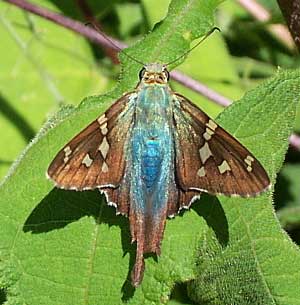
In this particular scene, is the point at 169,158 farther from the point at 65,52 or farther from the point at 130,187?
the point at 65,52

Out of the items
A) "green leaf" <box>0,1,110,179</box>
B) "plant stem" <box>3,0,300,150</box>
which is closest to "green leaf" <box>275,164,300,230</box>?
"plant stem" <box>3,0,300,150</box>

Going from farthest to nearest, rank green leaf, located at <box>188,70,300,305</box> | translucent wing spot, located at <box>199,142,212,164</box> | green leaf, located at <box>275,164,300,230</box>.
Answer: green leaf, located at <box>275,164,300,230</box> → translucent wing spot, located at <box>199,142,212,164</box> → green leaf, located at <box>188,70,300,305</box>

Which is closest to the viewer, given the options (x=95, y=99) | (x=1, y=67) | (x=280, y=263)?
(x=280, y=263)

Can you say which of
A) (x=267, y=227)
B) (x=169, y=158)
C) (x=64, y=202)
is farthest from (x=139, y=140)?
(x=267, y=227)

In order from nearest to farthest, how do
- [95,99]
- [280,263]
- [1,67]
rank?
[280,263], [95,99], [1,67]

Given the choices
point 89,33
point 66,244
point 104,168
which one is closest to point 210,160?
A: point 104,168

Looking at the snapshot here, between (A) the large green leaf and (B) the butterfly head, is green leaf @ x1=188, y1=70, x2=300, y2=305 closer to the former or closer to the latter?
(A) the large green leaf

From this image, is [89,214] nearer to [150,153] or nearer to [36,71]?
[150,153]

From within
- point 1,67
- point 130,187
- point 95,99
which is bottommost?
point 130,187
